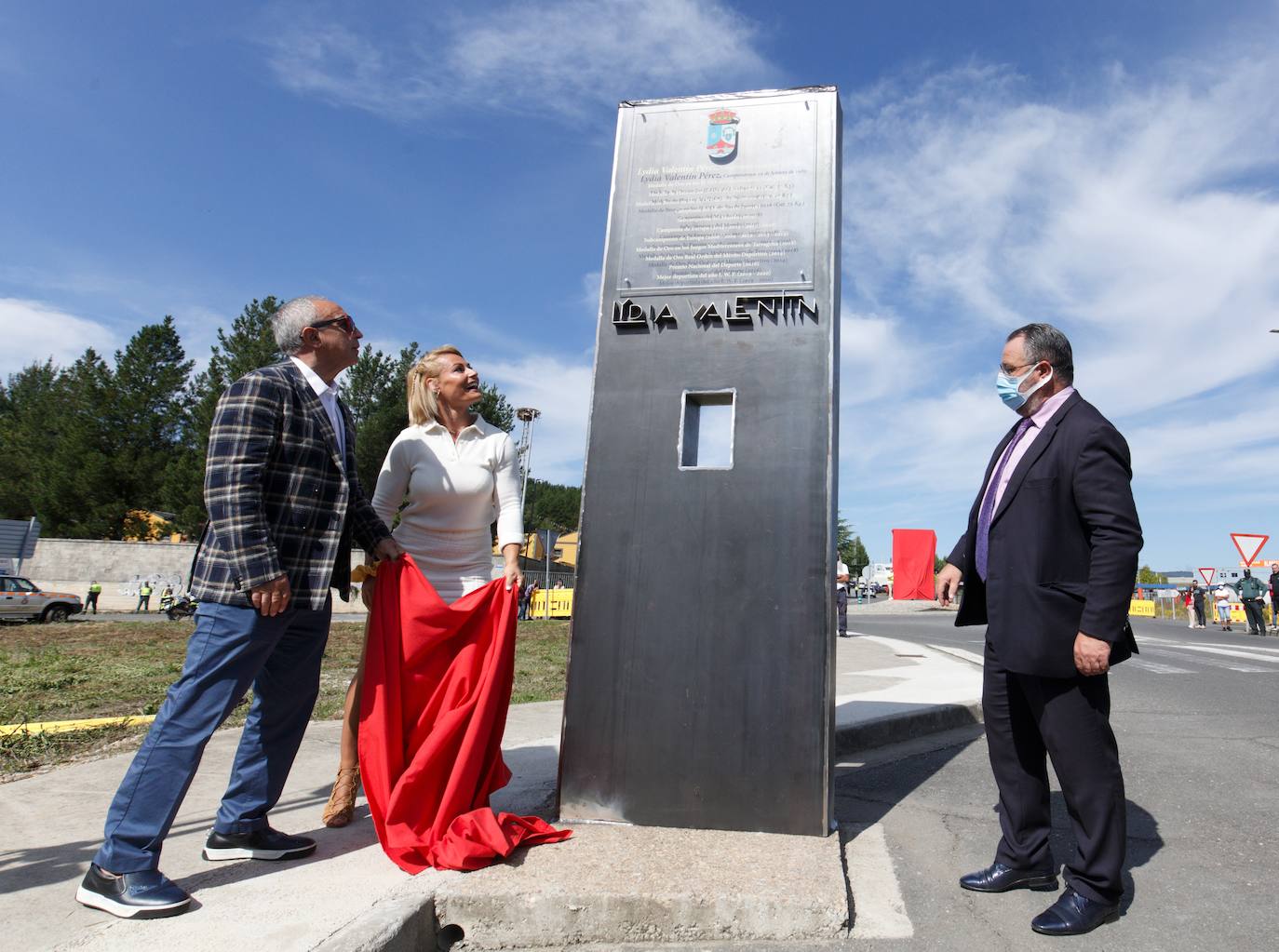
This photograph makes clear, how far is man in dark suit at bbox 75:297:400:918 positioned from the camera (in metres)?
2.51

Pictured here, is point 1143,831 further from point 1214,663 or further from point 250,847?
point 1214,663

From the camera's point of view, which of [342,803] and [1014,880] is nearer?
[1014,880]

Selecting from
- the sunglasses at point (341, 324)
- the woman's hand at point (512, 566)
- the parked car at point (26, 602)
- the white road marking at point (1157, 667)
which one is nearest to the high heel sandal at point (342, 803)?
the woman's hand at point (512, 566)

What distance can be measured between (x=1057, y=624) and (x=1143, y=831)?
155 centimetres

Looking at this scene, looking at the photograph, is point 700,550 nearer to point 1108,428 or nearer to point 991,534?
point 991,534

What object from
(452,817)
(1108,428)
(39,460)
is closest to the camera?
(1108,428)

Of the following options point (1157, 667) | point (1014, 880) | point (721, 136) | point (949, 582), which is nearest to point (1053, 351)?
point (949, 582)

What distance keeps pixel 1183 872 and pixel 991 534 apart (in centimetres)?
143

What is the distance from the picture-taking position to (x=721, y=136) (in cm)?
371

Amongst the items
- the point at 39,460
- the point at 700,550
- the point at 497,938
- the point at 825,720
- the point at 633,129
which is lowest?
the point at 497,938

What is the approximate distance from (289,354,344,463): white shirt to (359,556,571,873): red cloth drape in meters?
0.53

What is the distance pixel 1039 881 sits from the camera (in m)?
2.96

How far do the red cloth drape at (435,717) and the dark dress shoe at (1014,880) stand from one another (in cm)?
148

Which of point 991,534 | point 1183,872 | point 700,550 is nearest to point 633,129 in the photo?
point 700,550
